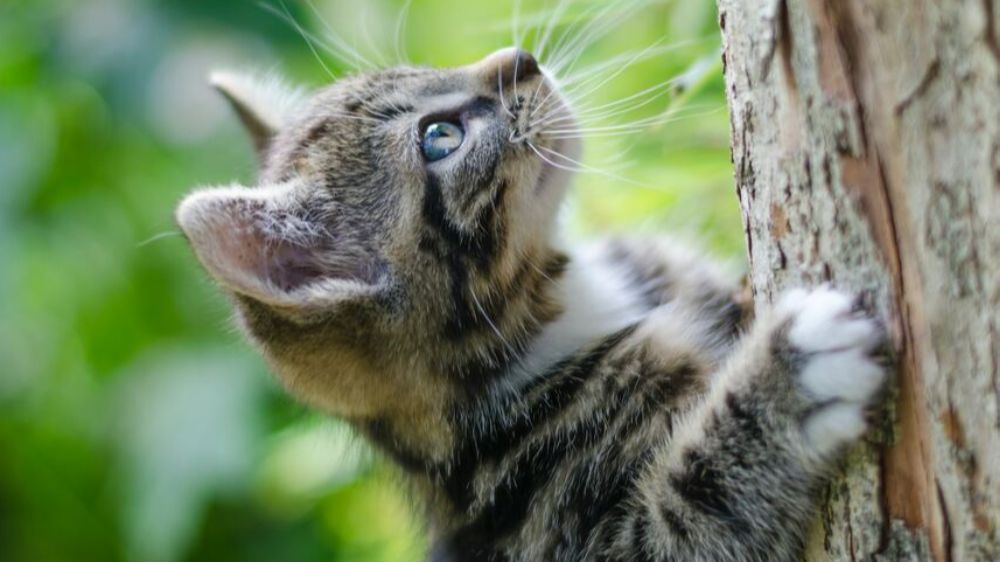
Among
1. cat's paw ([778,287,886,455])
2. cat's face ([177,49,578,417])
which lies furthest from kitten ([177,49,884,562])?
cat's paw ([778,287,886,455])

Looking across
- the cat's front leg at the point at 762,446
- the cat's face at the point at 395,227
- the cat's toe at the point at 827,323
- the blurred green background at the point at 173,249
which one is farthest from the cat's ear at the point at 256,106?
the cat's toe at the point at 827,323

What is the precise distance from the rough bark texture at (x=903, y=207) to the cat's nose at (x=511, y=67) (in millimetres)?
825

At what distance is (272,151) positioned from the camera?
8.87 ft

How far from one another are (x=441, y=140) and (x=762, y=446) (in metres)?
0.98

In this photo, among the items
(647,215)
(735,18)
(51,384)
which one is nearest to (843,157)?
(735,18)

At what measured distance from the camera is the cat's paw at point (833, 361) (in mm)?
1514

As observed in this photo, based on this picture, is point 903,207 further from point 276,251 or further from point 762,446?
point 276,251

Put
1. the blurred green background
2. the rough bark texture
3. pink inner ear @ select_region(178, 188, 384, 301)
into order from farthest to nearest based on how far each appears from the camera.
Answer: the blurred green background
pink inner ear @ select_region(178, 188, 384, 301)
the rough bark texture

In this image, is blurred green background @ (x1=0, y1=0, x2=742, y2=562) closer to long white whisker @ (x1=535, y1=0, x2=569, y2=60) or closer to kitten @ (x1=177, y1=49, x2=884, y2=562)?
long white whisker @ (x1=535, y1=0, x2=569, y2=60)

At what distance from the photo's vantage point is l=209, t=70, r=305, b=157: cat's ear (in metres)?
2.84

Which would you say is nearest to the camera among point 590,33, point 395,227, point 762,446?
point 762,446

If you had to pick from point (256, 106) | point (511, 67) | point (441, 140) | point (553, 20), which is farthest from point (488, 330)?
point (256, 106)

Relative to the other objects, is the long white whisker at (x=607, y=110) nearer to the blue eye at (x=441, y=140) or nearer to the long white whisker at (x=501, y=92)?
the long white whisker at (x=501, y=92)

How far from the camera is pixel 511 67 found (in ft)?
7.89
